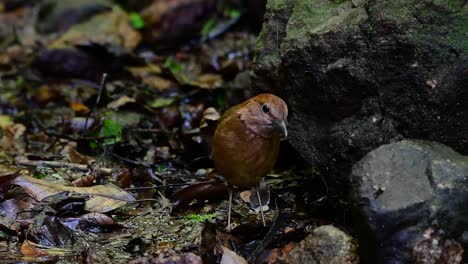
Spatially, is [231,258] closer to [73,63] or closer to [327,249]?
[327,249]

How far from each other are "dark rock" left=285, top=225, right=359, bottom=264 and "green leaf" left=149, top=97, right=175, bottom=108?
2912mm

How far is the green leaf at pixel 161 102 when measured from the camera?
586cm

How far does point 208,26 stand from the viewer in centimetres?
783

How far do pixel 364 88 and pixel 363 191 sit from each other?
2.67 feet

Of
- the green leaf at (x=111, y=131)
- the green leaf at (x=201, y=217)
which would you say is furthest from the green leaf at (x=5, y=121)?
the green leaf at (x=201, y=217)

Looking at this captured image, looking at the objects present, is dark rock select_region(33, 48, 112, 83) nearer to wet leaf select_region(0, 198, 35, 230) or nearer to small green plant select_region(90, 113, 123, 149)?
small green plant select_region(90, 113, 123, 149)

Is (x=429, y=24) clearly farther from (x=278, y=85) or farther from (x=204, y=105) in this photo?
(x=204, y=105)

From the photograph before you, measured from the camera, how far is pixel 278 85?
13.5 feet

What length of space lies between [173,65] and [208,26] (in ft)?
2.91

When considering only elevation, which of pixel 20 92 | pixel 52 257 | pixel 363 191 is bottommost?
pixel 20 92

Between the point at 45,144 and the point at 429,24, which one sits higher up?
the point at 429,24

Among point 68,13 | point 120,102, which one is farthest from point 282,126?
point 68,13

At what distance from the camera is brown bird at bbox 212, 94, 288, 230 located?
360cm

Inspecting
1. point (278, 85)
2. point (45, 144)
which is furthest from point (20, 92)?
point (278, 85)
